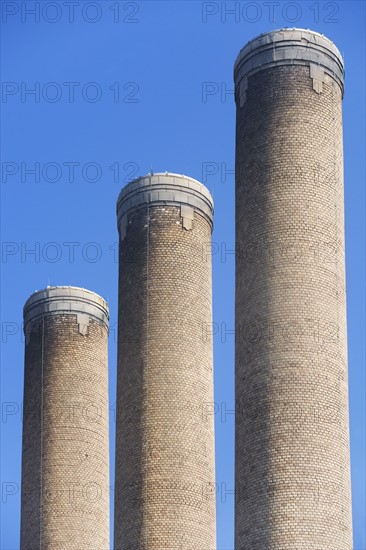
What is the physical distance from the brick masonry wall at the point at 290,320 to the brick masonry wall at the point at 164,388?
17.7 ft

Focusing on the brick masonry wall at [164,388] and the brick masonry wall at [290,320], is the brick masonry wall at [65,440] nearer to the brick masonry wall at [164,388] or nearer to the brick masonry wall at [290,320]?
the brick masonry wall at [164,388]

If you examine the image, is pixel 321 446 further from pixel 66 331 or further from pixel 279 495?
pixel 66 331

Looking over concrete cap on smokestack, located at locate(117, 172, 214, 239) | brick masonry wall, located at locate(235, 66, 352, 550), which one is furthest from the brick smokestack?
brick masonry wall, located at locate(235, 66, 352, 550)

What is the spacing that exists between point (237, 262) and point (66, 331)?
12568 millimetres

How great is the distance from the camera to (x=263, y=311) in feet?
121

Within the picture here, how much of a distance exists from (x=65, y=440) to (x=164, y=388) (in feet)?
23.5

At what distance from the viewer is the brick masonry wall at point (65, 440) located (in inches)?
1882

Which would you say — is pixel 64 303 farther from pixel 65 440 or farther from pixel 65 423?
pixel 65 440

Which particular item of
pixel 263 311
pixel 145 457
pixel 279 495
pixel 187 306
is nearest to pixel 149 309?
pixel 187 306

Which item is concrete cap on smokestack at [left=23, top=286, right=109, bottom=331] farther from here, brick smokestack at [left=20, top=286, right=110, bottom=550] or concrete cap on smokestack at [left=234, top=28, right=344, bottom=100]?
concrete cap on smokestack at [left=234, top=28, right=344, bottom=100]

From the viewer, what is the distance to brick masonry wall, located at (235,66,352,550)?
34.9 metres

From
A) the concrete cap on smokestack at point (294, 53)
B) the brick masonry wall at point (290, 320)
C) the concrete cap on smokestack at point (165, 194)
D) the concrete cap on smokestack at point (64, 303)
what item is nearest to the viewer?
the brick masonry wall at point (290, 320)

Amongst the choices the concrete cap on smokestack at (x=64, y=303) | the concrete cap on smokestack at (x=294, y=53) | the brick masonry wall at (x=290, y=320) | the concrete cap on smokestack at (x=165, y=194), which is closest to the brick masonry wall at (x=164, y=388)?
the concrete cap on smokestack at (x=165, y=194)

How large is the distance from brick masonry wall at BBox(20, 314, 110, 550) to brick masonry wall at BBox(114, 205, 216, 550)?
5652mm
